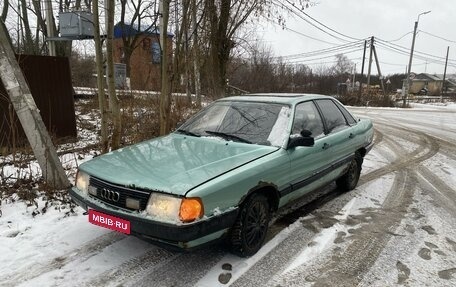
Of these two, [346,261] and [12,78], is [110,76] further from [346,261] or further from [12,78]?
[346,261]

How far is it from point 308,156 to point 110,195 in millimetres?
2198

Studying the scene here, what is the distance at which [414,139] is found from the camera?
11367mm

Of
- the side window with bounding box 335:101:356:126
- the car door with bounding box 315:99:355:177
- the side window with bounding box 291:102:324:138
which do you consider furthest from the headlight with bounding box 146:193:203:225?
the side window with bounding box 335:101:356:126

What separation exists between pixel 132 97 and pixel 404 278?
7.04 metres

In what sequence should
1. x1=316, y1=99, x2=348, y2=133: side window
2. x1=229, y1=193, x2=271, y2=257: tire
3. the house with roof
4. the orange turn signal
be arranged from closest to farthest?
the orange turn signal, x1=229, y1=193, x2=271, y2=257: tire, x1=316, y1=99, x2=348, y2=133: side window, the house with roof

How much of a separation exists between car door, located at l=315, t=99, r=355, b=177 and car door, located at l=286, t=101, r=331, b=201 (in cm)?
14

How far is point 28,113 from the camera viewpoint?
4.77m

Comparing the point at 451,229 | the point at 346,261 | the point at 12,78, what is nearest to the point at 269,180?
the point at 346,261

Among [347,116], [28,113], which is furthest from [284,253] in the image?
[28,113]

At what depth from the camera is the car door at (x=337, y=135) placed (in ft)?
16.0

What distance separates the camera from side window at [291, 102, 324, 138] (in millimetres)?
4297

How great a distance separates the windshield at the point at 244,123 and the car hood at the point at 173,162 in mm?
165

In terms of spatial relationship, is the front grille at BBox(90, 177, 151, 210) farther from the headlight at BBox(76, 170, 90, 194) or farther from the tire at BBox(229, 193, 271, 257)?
the tire at BBox(229, 193, 271, 257)

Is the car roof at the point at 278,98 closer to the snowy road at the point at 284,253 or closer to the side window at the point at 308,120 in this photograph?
the side window at the point at 308,120
